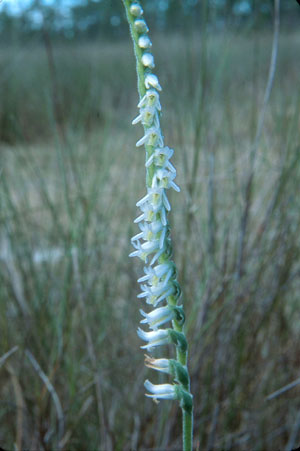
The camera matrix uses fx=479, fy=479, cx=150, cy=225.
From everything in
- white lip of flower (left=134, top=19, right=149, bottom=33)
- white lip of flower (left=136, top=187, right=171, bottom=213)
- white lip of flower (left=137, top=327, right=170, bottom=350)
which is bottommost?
white lip of flower (left=137, top=327, right=170, bottom=350)

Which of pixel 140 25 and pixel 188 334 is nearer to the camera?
pixel 140 25

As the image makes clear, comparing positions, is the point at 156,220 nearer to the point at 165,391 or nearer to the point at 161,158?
the point at 161,158

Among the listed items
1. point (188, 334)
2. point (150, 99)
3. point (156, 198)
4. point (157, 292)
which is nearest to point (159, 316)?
point (157, 292)

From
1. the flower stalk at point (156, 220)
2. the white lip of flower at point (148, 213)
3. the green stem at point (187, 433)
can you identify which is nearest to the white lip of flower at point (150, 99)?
the flower stalk at point (156, 220)

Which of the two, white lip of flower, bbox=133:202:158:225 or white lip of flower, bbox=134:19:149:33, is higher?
→ white lip of flower, bbox=134:19:149:33

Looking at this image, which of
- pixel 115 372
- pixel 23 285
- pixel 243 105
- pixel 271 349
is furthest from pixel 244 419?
pixel 243 105

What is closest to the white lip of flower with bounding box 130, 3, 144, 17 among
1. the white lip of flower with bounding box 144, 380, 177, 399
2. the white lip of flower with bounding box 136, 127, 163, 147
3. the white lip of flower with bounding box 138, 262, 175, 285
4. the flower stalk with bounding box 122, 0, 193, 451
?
the flower stalk with bounding box 122, 0, 193, 451

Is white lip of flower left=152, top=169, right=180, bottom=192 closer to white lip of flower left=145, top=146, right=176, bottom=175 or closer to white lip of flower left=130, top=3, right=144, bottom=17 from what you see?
white lip of flower left=145, top=146, right=176, bottom=175
